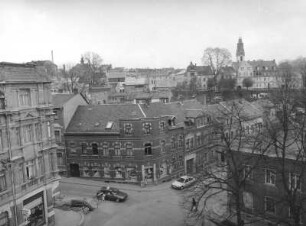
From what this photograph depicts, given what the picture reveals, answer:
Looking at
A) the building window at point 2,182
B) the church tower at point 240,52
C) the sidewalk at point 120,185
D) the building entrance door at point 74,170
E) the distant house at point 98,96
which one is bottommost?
the sidewalk at point 120,185

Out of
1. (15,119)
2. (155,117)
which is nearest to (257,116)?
(155,117)

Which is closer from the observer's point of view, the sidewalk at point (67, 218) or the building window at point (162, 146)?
the sidewalk at point (67, 218)

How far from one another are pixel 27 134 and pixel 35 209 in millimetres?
5848

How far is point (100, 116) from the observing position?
3931 centimetres

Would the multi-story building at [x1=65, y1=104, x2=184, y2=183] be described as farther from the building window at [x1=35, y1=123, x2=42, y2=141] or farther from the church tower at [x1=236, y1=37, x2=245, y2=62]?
the church tower at [x1=236, y1=37, x2=245, y2=62]

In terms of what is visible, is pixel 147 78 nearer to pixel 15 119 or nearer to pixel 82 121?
pixel 82 121

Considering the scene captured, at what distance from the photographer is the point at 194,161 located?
4247cm

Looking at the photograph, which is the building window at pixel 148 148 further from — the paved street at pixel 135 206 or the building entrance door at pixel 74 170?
the building entrance door at pixel 74 170

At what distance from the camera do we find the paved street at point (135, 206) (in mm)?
27406

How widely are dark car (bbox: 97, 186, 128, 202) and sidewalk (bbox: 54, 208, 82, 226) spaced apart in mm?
3966

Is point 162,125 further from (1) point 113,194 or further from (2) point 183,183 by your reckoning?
(1) point 113,194

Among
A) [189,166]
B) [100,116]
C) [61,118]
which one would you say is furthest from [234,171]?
[61,118]

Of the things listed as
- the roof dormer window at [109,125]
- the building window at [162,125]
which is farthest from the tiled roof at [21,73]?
the building window at [162,125]

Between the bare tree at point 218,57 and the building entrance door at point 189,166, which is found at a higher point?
the bare tree at point 218,57
